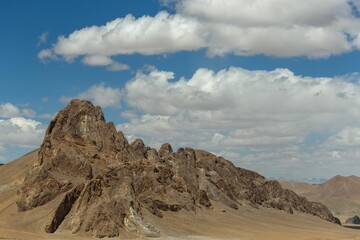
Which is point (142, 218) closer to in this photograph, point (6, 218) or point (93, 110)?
point (6, 218)

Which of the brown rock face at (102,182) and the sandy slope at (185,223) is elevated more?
the brown rock face at (102,182)

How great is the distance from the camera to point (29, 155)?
17025 cm

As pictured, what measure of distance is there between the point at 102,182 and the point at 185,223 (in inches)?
804

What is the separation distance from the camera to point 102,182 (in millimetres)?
119375

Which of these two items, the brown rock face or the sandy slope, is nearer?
the sandy slope

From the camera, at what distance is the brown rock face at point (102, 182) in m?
107

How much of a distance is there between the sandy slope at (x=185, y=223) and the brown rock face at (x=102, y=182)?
9.56 ft

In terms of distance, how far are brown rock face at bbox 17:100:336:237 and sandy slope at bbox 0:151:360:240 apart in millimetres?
2913

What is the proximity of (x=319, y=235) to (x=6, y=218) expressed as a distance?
234 ft

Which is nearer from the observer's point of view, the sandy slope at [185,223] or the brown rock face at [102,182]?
the sandy slope at [185,223]

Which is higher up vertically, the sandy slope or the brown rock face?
the brown rock face

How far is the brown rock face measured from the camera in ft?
352

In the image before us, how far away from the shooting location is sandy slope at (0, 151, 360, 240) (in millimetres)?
105625

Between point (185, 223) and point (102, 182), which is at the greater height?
point (102, 182)
